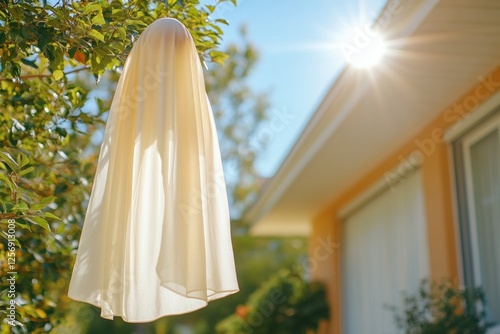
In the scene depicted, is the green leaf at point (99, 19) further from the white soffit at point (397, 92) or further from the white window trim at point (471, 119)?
the white window trim at point (471, 119)

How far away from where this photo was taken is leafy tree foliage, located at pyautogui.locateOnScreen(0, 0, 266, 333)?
112 inches

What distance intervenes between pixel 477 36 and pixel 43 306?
332 centimetres

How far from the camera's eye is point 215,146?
2828mm

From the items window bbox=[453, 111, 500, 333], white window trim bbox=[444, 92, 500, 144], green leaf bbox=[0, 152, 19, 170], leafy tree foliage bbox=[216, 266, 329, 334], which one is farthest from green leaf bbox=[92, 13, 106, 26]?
leafy tree foliage bbox=[216, 266, 329, 334]

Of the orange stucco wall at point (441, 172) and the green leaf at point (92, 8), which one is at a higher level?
the orange stucco wall at point (441, 172)

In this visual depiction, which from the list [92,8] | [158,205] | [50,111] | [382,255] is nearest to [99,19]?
[92,8]

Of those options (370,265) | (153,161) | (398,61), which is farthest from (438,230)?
(153,161)

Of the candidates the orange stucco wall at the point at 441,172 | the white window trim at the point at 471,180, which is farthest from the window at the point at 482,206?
the orange stucco wall at the point at 441,172

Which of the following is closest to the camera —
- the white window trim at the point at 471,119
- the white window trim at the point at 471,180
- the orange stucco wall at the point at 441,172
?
the white window trim at the point at 471,119

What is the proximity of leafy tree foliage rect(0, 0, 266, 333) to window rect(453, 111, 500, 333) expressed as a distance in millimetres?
2936

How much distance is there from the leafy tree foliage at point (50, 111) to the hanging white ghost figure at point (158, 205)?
215mm

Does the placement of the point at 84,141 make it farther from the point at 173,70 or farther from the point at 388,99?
the point at 388,99

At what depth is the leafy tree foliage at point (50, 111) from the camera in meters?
2.84

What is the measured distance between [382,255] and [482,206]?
2.42 metres
